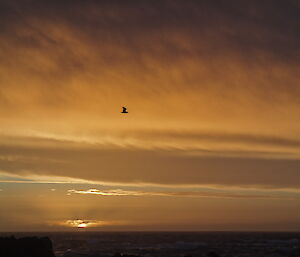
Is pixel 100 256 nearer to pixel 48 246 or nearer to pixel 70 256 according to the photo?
pixel 70 256

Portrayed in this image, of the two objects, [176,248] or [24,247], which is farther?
[176,248]

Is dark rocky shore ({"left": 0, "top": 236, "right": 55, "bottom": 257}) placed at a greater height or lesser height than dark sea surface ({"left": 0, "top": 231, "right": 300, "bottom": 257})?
greater

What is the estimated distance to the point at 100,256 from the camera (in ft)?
208

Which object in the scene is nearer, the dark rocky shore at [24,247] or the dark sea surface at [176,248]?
the dark rocky shore at [24,247]

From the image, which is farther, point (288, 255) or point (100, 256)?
point (288, 255)

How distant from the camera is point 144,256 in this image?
6588cm

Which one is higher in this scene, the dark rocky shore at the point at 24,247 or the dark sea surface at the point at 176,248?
the dark rocky shore at the point at 24,247

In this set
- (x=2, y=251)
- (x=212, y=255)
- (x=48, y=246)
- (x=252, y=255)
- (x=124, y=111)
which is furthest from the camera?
(x=252, y=255)

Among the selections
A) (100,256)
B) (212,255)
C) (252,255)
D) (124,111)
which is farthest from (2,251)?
(252,255)

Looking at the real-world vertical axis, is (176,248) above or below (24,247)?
below

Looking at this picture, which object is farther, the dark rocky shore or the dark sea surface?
the dark sea surface

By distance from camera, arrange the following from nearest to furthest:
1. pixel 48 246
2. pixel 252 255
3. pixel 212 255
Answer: pixel 48 246, pixel 212 255, pixel 252 255

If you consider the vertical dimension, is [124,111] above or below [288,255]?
above

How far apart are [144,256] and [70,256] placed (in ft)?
33.3
